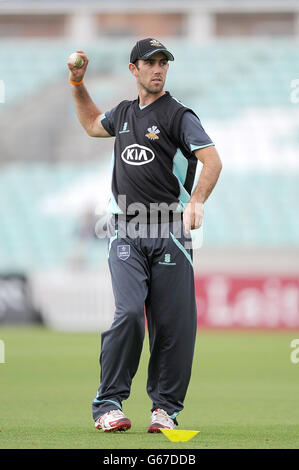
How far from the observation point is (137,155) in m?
6.07

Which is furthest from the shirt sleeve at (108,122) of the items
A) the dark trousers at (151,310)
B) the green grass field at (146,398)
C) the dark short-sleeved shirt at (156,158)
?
the green grass field at (146,398)

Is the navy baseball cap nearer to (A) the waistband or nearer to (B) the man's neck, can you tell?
(B) the man's neck

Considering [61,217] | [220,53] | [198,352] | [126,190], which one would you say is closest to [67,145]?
[61,217]

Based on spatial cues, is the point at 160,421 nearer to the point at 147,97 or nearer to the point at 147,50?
the point at 147,97

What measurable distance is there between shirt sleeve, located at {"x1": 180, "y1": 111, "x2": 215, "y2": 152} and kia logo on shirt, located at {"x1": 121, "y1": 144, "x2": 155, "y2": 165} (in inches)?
8.7

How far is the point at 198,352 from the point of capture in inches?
543

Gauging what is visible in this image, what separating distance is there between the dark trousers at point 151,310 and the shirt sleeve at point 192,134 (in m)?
0.53

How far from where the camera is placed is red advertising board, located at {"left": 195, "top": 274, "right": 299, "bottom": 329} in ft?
59.8

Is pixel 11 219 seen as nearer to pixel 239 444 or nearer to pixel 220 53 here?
pixel 220 53

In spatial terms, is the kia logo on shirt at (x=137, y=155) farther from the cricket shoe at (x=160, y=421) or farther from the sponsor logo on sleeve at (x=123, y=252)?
the cricket shoe at (x=160, y=421)

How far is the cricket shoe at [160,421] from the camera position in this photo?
594 cm

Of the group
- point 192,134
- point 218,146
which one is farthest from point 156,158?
point 218,146

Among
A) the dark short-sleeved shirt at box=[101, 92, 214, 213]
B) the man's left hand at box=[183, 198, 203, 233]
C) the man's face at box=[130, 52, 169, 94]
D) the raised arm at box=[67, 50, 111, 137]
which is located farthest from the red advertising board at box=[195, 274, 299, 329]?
the man's left hand at box=[183, 198, 203, 233]

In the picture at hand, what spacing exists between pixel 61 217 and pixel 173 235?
17650mm
